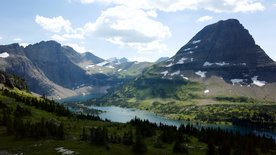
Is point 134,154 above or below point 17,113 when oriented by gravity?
below

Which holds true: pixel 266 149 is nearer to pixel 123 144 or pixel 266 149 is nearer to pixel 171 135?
pixel 171 135

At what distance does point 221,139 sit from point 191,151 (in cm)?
3859

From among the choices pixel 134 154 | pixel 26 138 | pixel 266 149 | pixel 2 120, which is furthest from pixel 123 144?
pixel 266 149

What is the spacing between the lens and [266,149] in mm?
143750

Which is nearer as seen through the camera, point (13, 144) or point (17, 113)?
point (13, 144)

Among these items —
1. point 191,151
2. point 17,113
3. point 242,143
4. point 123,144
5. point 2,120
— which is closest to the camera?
point 123,144

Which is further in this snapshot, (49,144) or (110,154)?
(49,144)

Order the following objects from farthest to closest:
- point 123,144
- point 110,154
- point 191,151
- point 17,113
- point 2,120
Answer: point 17,113 < point 2,120 < point 191,151 < point 123,144 < point 110,154

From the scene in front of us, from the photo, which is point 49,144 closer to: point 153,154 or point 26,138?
point 26,138

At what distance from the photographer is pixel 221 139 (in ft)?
477

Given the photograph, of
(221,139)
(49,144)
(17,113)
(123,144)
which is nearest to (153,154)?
(123,144)

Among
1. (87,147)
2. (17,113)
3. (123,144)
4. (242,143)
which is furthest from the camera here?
(17,113)

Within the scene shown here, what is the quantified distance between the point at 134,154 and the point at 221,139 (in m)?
64.1

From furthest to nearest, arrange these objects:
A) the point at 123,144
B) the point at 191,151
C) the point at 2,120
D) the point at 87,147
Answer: the point at 2,120, the point at 191,151, the point at 123,144, the point at 87,147
